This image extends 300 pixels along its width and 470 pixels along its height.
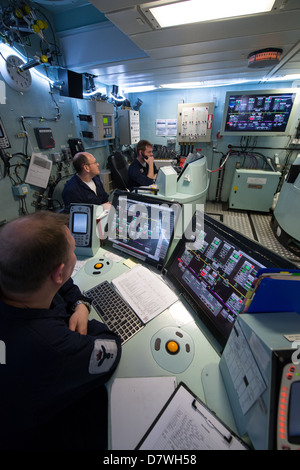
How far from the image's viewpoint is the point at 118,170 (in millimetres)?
3855

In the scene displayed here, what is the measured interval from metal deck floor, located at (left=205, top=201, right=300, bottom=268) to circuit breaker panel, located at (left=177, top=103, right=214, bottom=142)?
1603 millimetres

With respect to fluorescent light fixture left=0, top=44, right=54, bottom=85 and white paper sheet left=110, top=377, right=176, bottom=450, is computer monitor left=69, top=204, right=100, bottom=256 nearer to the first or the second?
white paper sheet left=110, top=377, right=176, bottom=450

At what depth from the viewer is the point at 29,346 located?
0.60m

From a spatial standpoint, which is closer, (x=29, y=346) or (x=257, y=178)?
(x=29, y=346)

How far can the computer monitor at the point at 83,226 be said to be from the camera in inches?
53.2

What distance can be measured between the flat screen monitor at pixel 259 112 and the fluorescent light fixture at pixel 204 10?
256 centimetres

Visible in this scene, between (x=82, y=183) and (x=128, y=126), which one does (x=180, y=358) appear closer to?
(x=82, y=183)

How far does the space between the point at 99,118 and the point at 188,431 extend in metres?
4.12

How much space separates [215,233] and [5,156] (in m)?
2.54

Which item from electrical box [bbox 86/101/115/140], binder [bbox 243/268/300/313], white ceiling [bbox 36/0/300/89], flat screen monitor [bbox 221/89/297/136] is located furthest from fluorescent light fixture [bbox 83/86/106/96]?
binder [bbox 243/268/300/313]

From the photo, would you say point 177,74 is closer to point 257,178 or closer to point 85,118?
point 85,118

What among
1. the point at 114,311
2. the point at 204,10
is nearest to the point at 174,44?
the point at 204,10

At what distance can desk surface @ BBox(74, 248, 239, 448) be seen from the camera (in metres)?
0.69
